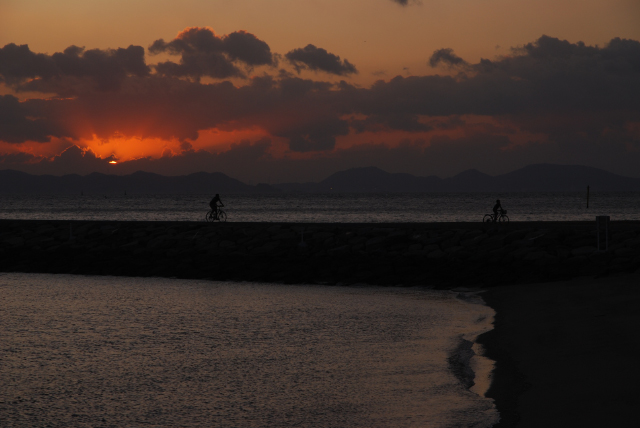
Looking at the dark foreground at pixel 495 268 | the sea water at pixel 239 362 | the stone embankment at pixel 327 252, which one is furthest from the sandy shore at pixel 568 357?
the stone embankment at pixel 327 252

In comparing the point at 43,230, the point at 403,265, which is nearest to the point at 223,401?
the point at 403,265

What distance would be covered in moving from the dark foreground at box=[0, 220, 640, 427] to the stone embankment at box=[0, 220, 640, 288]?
55mm

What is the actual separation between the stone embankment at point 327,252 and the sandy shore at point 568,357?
4.53 meters

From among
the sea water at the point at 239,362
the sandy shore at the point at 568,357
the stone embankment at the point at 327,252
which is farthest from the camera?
the stone embankment at the point at 327,252

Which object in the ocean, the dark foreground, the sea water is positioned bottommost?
the sea water

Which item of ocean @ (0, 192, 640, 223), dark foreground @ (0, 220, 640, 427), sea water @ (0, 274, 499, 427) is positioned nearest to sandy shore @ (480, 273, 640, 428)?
dark foreground @ (0, 220, 640, 427)

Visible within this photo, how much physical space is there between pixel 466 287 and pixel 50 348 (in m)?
12.6

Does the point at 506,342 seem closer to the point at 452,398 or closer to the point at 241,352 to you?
the point at 452,398

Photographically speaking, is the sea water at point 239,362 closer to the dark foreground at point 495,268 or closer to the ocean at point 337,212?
the dark foreground at point 495,268

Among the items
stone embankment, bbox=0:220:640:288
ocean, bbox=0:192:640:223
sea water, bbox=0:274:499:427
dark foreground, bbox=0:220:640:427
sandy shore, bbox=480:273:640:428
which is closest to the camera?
sandy shore, bbox=480:273:640:428

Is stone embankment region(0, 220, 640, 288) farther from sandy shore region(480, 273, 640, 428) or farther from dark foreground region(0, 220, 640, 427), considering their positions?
sandy shore region(480, 273, 640, 428)

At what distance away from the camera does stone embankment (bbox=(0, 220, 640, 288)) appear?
20453mm

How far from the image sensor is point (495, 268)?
68.1 feet

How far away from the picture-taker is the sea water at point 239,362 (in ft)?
23.3
